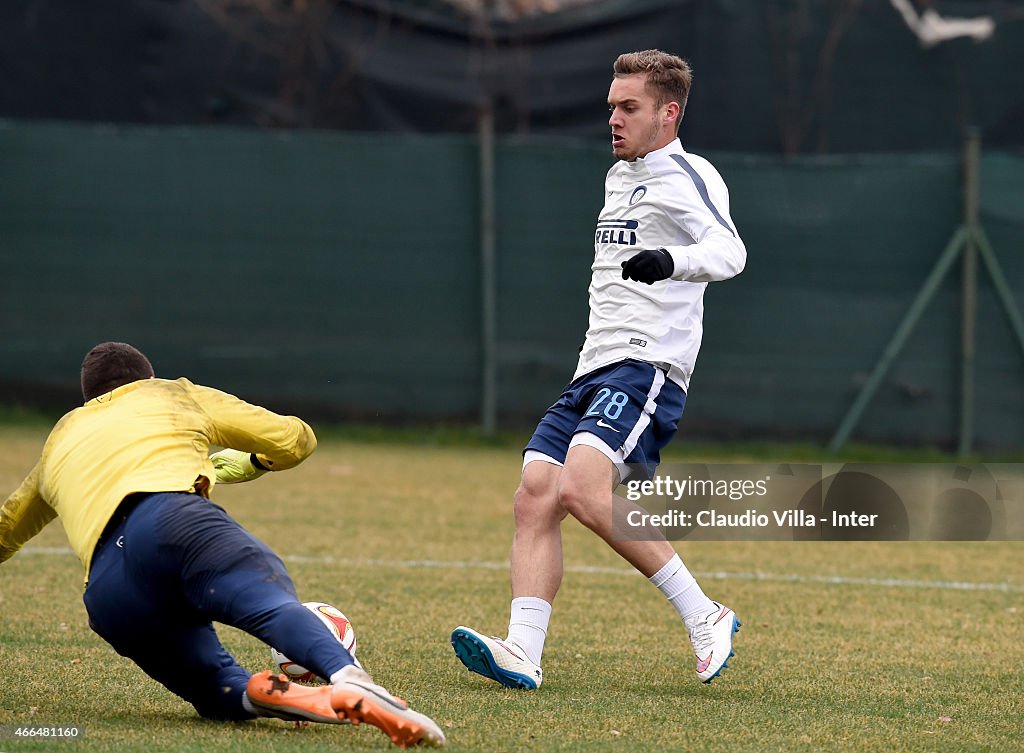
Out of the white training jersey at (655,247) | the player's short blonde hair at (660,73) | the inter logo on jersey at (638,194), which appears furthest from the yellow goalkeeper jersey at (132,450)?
the player's short blonde hair at (660,73)

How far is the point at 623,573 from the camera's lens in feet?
25.0

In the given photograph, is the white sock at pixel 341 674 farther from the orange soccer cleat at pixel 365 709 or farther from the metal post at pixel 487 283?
the metal post at pixel 487 283

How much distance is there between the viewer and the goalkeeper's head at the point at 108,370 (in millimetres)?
4422

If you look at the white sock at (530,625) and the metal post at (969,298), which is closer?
the white sock at (530,625)

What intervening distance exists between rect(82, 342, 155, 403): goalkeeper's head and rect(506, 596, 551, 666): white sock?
142 centimetres

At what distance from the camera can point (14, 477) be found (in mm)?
10023

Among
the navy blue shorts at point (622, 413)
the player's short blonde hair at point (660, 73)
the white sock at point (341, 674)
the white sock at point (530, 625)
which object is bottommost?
the white sock at point (530, 625)

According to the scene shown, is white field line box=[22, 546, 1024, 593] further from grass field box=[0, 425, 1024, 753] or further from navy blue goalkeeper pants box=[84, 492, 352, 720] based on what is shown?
navy blue goalkeeper pants box=[84, 492, 352, 720]

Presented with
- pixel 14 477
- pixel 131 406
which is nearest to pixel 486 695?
pixel 131 406

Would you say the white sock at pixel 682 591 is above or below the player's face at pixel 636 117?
below

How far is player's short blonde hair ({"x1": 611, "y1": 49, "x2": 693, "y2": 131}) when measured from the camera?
525cm

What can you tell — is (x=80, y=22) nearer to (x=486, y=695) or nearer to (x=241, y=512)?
(x=241, y=512)

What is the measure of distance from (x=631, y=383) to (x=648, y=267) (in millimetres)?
564

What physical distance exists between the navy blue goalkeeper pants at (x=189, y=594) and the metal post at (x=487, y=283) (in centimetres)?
874
